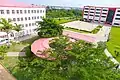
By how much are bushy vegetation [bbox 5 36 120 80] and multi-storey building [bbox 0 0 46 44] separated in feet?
76.1

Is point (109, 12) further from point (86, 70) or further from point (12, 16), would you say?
point (86, 70)

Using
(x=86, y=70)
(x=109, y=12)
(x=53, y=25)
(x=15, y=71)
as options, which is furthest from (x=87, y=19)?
(x=86, y=70)

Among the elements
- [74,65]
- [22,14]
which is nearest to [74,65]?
[74,65]

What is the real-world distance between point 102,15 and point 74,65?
73367 millimetres

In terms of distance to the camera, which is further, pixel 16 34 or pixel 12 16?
pixel 16 34

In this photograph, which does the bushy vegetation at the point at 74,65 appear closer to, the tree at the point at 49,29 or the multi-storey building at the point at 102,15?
the tree at the point at 49,29

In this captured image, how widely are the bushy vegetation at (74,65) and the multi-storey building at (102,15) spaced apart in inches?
2675

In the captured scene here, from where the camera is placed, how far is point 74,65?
39.3 feet

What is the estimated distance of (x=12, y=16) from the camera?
34469mm

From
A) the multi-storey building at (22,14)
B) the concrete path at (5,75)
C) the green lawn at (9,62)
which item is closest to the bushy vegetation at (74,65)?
the concrete path at (5,75)

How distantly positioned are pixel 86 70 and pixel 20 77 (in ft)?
33.0

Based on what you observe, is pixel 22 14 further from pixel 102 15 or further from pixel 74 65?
pixel 102 15

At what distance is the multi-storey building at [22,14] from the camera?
108 ft

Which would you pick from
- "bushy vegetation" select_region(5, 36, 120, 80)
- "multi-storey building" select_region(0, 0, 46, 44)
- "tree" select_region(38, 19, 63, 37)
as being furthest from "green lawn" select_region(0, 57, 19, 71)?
"multi-storey building" select_region(0, 0, 46, 44)
